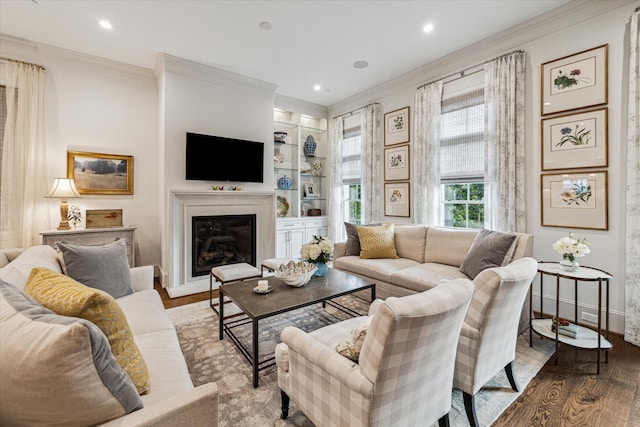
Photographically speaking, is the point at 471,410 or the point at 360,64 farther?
the point at 360,64

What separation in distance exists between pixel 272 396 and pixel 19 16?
4.56 m

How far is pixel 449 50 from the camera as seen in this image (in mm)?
3730

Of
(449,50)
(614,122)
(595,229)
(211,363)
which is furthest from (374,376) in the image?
(449,50)

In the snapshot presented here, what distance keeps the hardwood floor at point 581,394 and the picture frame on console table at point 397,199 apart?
255 cm

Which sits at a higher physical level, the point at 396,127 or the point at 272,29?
the point at 272,29

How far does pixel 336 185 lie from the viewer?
18.7 feet

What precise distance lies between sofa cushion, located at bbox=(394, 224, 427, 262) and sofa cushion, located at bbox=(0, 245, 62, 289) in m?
3.47

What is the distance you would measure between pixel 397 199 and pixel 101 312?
4165mm

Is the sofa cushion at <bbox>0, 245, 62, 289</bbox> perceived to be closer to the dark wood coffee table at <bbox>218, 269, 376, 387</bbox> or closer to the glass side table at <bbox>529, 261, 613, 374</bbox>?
the dark wood coffee table at <bbox>218, 269, 376, 387</bbox>

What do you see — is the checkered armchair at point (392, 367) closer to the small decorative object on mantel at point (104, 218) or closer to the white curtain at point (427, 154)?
the white curtain at point (427, 154)

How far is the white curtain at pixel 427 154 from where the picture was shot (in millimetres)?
4000

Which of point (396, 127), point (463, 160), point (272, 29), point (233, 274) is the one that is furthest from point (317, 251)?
point (396, 127)

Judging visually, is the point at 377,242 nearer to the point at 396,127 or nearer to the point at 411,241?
the point at 411,241

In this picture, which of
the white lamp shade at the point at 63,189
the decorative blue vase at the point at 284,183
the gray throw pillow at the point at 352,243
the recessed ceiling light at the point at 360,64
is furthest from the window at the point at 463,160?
the white lamp shade at the point at 63,189
